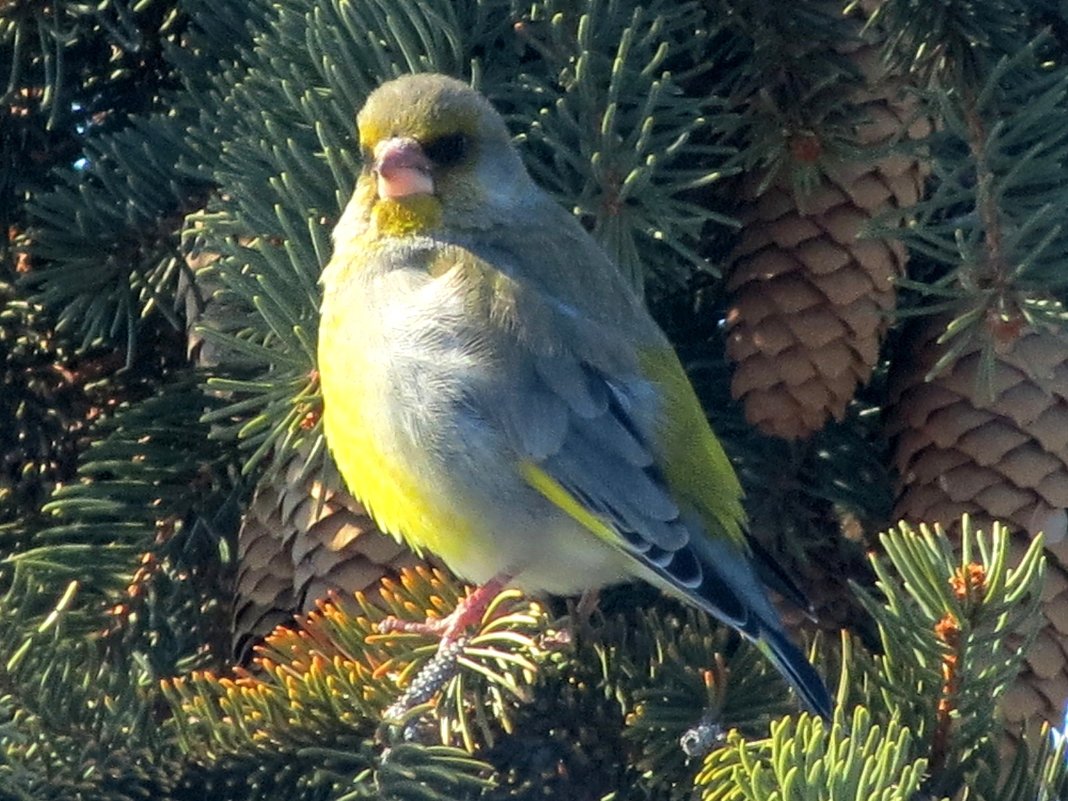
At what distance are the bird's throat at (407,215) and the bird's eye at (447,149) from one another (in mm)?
51

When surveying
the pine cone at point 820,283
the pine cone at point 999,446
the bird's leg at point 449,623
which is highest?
the pine cone at point 820,283

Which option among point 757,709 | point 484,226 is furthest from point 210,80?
point 757,709

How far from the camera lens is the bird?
6.64 ft

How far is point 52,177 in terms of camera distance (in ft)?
7.08

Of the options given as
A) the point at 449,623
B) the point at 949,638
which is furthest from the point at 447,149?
the point at 949,638

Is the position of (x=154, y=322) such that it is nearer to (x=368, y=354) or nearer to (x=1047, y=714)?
(x=368, y=354)

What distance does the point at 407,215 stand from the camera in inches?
90.6

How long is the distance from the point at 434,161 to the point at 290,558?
63 cm

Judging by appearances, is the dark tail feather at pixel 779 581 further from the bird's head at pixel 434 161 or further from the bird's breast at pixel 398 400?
the bird's head at pixel 434 161

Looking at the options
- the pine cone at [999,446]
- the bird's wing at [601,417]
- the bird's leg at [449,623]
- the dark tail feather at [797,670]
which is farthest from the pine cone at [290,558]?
the pine cone at [999,446]

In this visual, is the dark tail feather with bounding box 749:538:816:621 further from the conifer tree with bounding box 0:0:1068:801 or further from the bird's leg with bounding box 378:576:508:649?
the bird's leg with bounding box 378:576:508:649

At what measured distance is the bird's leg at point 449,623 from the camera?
1797mm

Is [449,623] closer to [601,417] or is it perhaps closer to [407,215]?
[601,417]

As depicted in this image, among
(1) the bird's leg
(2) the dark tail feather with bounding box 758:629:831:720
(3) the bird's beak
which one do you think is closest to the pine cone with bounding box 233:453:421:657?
(1) the bird's leg
